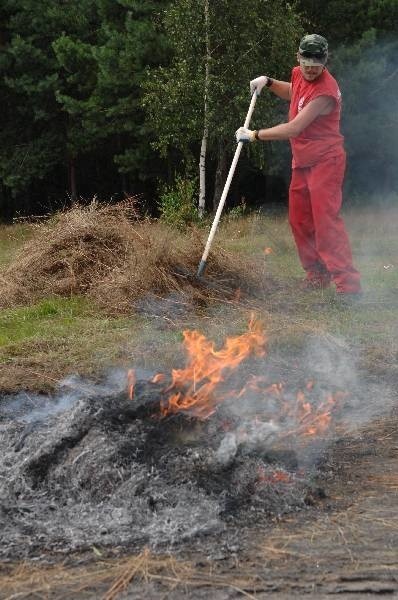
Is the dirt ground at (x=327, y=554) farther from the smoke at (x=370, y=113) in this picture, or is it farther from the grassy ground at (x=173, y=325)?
the smoke at (x=370, y=113)

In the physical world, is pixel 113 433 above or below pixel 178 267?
above

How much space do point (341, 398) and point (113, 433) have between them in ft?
5.28

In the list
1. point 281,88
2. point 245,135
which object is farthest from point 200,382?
point 281,88

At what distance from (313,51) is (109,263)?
2.83 metres

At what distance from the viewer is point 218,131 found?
49.3 feet

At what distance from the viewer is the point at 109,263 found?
7.49m

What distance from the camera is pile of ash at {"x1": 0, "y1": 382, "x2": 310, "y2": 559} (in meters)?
2.81

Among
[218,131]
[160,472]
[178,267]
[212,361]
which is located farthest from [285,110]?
[160,472]

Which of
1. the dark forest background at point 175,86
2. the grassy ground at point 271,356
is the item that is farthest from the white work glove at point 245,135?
the dark forest background at point 175,86

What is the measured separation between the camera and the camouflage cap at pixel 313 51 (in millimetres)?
6441

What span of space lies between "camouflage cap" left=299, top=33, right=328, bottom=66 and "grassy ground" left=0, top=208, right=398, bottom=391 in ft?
6.90

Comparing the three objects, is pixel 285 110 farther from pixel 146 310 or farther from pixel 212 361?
pixel 212 361

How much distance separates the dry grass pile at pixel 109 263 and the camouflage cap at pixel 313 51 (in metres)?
2.02

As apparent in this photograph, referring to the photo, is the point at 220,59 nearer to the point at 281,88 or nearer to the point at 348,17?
the point at 348,17
